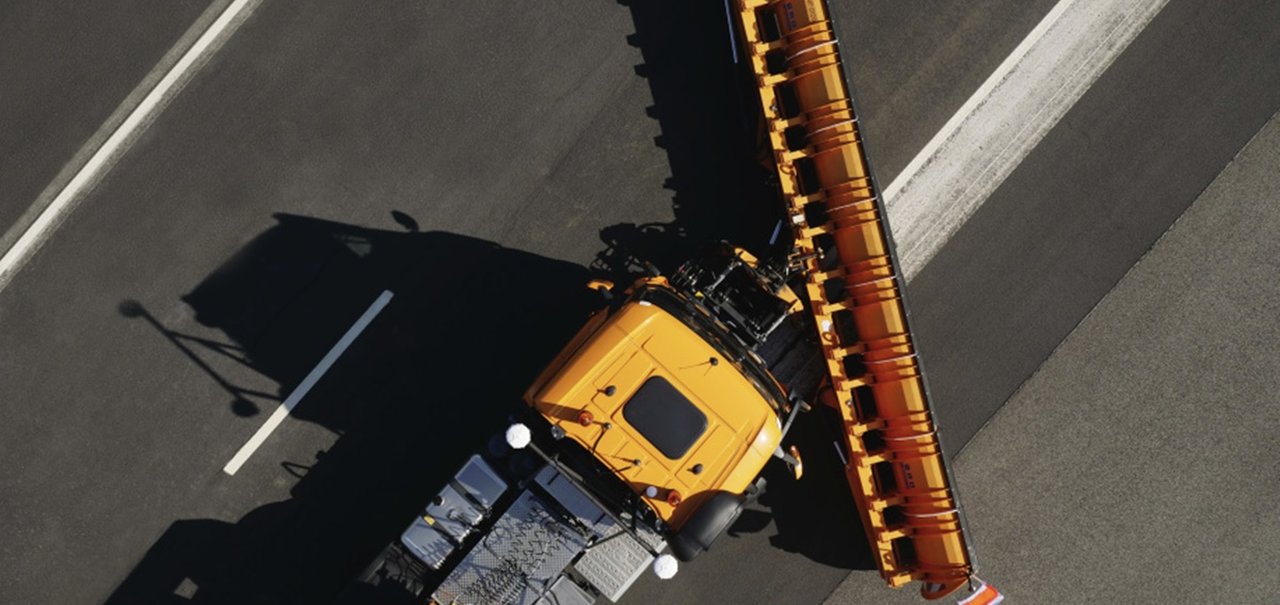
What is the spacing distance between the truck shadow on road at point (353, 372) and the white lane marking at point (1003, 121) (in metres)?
4.34

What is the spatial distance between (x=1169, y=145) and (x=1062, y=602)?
6.01m

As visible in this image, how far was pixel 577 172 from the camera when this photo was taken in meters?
10.2

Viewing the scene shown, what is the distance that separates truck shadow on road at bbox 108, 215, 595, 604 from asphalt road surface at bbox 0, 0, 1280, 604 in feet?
0.12

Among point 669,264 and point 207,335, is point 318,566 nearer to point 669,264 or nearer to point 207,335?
point 207,335

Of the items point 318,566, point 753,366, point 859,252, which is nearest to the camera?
point 753,366

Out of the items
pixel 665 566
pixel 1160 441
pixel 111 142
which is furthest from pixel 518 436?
pixel 1160 441

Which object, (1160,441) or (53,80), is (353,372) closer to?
(53,80)

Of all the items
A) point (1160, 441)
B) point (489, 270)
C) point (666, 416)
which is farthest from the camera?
point (1160, 441)

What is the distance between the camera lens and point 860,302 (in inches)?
363

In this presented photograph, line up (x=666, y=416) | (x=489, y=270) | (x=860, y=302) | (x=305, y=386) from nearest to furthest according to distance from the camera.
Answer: (x=666, y=416)
(x=860, y=302)
(x=305, y=386)
(x=489, y=270)

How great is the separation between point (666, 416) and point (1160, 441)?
6.80m

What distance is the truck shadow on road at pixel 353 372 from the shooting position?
387 inches

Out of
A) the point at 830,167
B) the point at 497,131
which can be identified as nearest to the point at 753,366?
the point at 830,167

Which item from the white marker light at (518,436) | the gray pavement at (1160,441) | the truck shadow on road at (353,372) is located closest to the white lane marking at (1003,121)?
the gray pavement at (1160,441)
